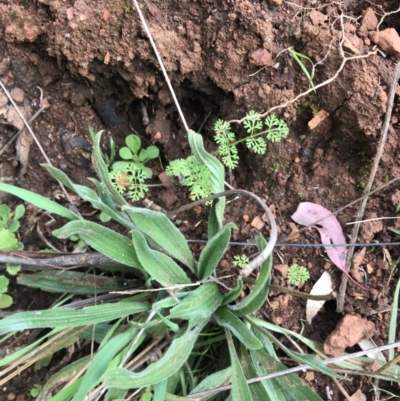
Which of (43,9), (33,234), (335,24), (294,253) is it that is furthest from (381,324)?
(43,9)

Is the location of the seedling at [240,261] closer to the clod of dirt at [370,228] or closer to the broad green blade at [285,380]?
the broad green blade at [285,380]

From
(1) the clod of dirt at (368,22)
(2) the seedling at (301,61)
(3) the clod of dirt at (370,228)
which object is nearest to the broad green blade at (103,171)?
(2) the seedling at (301,61)

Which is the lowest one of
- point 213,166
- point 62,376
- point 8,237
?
point 62,376

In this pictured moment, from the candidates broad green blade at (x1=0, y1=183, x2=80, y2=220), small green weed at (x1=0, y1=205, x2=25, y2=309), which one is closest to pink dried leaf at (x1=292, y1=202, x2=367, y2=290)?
broad green blade at (x1=0, y1=183, x2=80, y2=220)

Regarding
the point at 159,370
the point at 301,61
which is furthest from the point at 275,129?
the point at 159,370

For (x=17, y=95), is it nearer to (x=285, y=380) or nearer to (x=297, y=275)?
(x=297, y=275)

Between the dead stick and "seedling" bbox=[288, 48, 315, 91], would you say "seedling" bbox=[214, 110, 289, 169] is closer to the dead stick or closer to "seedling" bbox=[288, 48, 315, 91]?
"seedling" bbox=[288, 48, 315, 91]
